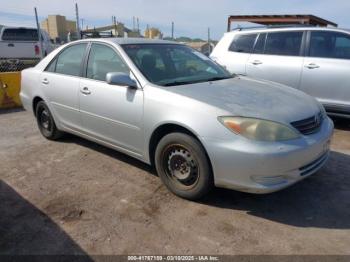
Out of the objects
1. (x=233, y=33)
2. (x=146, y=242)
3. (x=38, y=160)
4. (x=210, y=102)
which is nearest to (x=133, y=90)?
(x=210, y=102)

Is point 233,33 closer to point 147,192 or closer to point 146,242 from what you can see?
point 147,192

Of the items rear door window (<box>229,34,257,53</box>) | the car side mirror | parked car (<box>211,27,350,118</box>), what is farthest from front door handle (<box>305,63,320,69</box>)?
the car side mirror

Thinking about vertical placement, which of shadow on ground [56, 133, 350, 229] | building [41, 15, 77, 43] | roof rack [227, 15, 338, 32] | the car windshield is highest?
building [41, 15, 77, 43]

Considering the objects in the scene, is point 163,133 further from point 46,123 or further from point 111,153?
point 46,123

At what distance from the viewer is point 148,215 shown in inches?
125

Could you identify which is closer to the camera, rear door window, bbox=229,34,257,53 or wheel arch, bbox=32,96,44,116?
wheel arch, bbox=32,96,44,116

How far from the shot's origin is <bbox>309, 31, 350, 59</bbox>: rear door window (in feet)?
18.1

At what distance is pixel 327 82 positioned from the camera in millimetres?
5578

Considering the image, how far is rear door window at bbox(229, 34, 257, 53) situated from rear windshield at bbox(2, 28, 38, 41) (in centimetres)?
931

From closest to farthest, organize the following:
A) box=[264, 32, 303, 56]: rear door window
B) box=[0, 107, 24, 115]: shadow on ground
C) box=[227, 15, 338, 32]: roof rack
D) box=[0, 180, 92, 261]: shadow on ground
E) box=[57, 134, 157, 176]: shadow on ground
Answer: box=[0, 180, 92, 261]: shadow on ground
box=[57, 134, 157, 176]: shadow on ground
box=[264, 32, 303, 56]: rear door window
box=[0, 107, 24, 115]: shadow on ground
box=[227, 15, 338, 32]: roof rack

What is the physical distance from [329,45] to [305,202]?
343cm

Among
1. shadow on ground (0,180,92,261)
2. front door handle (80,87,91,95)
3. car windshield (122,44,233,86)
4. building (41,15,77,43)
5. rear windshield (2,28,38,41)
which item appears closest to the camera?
shadow on ground (0,180,92,261)

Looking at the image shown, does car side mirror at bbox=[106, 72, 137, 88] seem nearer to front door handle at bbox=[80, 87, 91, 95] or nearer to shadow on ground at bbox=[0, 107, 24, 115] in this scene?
front door handle at bbox=[80, 87, 91, 95]

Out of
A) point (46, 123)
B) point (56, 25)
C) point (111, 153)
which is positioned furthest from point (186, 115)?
point (56, 25)
